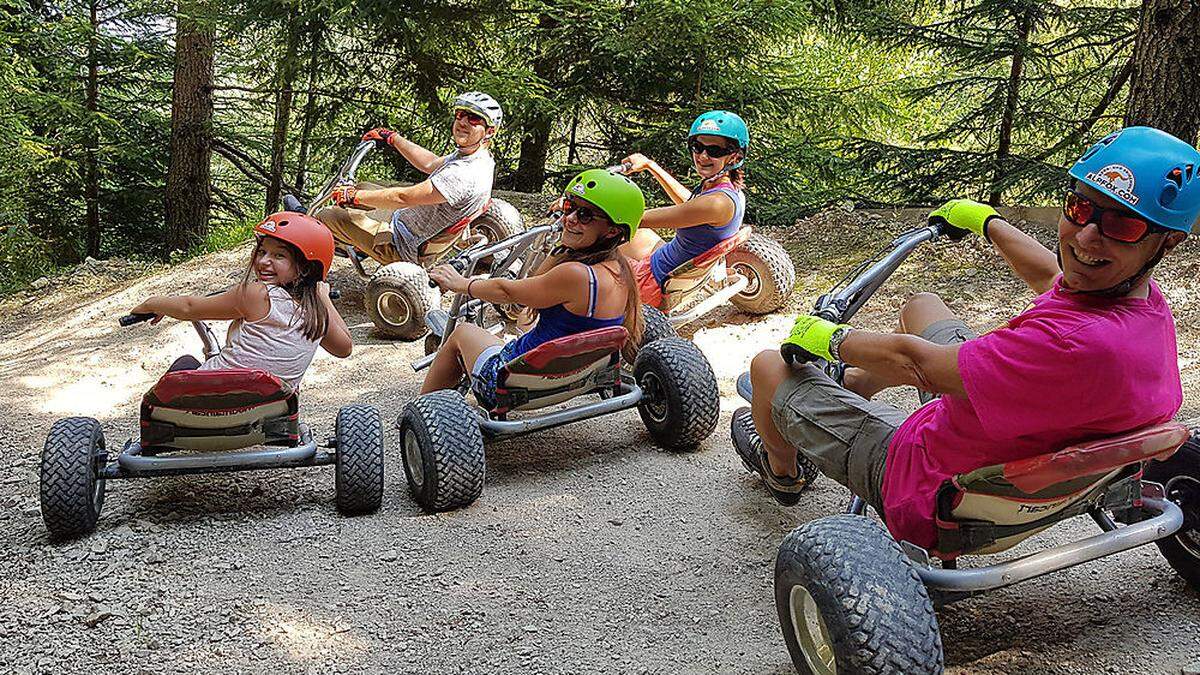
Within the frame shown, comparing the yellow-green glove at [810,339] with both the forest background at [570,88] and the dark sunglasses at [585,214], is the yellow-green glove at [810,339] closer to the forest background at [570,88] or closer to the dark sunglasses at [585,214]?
the dark sunglasses at [585,214]

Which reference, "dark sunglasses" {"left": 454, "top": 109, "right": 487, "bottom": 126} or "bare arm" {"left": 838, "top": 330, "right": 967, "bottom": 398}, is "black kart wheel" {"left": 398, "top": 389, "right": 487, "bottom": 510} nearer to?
"bare arm" {"left": 838, "top": 330, "right": 967, "bottom": 398}

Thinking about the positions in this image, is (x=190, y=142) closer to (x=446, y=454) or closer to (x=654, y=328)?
(x=654, y=328)

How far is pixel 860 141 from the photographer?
8.15m

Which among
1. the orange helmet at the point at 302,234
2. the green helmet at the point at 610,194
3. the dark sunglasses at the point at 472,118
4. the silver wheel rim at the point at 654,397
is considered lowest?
the silver wheel rim at the point at 654,397

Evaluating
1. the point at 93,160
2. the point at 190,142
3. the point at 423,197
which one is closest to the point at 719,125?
the point at 423,197

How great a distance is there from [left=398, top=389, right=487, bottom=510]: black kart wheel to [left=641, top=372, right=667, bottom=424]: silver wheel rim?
1017 millimetres

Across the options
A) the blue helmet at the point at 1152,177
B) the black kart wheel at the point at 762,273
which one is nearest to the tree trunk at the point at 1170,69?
the black kart wheel at the point at 762,273

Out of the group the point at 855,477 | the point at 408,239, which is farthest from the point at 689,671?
the point at 408,239

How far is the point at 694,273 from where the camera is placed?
20.7ft

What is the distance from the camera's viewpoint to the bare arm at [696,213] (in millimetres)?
6023

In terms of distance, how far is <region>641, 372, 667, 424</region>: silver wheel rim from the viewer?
4.82m

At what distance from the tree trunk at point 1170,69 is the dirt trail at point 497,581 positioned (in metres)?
1.67

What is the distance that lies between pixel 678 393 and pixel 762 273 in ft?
8.35

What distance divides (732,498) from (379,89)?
7.41 metres
